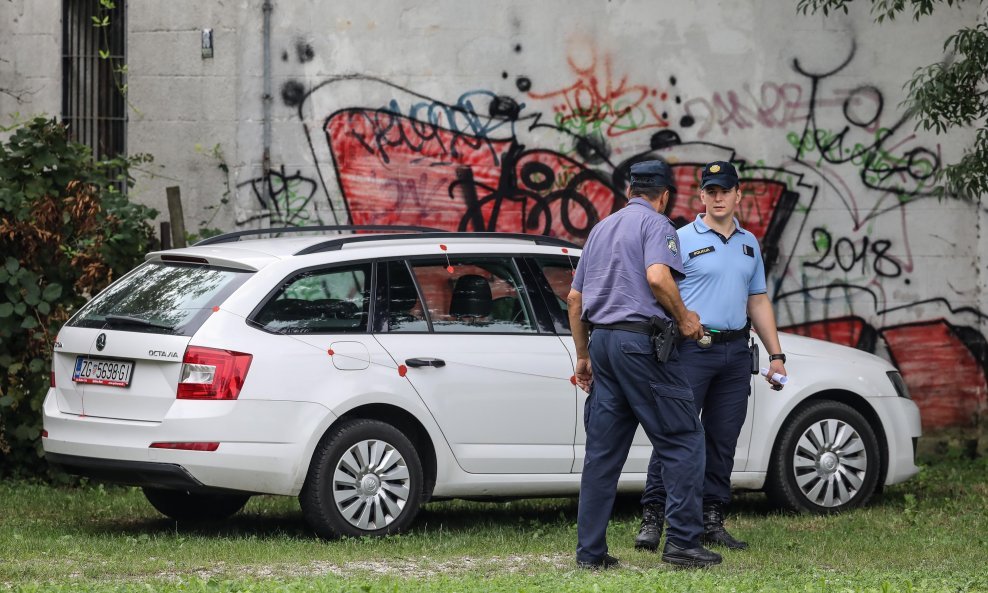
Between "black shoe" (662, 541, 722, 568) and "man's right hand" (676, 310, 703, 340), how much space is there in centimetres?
93

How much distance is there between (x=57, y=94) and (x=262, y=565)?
698 centimetres

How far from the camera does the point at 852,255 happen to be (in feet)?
38.4

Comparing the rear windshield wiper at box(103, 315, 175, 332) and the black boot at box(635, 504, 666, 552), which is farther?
the rear windshield wiper at box(103, 315, 175, 332)

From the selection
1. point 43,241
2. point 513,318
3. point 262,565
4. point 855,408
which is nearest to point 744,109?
point 855,408

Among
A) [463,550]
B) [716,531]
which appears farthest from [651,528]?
[463,550]

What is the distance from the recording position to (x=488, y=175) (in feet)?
38.5

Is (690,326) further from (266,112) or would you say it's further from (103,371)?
(266,112)

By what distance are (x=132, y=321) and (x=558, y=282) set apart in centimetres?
231

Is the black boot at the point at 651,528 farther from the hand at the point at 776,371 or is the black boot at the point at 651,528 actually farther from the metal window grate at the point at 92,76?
the metal window grate at the point at 92,76

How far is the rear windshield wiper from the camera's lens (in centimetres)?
701

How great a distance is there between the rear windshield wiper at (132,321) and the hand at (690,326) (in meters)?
2.44

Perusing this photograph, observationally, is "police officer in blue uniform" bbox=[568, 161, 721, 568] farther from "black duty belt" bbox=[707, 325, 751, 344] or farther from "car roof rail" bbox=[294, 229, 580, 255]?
"car roof rail" bbox=[294, 229, 580, 255]

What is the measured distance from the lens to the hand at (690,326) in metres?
6.33

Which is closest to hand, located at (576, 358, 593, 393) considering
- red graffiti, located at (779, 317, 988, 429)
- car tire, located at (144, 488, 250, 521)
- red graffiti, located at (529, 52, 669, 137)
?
car tire, located at (144, 488, 250, 521)
